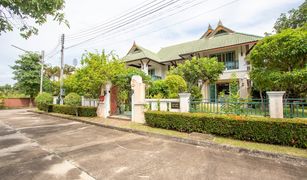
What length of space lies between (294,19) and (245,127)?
1776 centimetres

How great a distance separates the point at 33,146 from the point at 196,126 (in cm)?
596

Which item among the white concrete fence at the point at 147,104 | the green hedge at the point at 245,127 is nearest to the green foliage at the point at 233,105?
the green hedge at the point at 245,127

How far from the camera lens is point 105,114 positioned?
1051 cm

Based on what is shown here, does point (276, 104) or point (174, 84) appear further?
point (174, 84)

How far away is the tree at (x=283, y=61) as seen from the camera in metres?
6.05

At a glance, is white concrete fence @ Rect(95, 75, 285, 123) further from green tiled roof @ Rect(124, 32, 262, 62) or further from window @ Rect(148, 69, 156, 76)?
window @ Rect(148, 69, 156, 76)

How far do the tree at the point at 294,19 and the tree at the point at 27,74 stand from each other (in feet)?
108

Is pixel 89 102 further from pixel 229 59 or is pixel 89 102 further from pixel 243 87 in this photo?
pixel 229 59

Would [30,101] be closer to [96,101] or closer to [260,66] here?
[96,101]

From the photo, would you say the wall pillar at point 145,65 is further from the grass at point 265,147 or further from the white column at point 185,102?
the grass at point 265,147

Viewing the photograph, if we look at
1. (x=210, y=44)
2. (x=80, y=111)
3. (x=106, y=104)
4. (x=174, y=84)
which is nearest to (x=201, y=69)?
(x=174, y=84)

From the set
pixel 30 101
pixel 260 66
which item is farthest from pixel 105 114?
pixel 30 101

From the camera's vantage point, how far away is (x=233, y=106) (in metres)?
6.24

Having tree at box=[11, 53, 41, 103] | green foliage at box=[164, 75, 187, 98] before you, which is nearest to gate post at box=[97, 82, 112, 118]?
green foliage at box=[164, 75, 187, 98]
